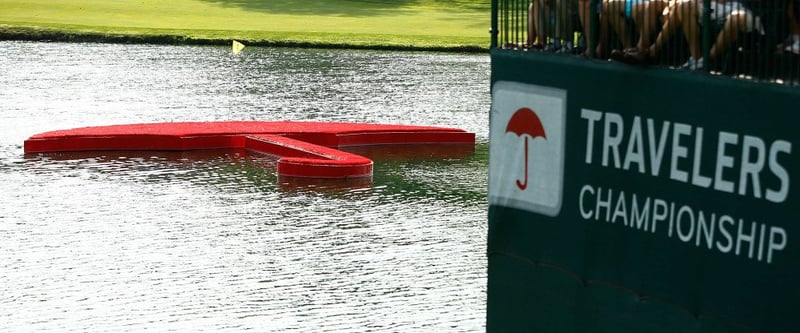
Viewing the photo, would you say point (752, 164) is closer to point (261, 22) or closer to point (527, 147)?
point (527, 147)

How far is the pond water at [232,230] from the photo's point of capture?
42.2 ft

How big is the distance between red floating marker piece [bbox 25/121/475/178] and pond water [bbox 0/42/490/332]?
0.30 meters

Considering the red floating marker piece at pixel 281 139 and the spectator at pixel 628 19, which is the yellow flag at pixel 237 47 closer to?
the red floating marker piece at pixel 281 139

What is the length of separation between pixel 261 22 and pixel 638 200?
36.9 m

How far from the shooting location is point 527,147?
33.8 feet

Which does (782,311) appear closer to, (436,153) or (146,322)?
(146,322)

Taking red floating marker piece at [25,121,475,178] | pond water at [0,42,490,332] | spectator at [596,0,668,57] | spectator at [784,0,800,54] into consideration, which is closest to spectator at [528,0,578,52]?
spectator at [596,0,668,57]

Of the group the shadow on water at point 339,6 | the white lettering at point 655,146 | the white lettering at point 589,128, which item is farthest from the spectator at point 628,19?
the shadow on water at point 339,6

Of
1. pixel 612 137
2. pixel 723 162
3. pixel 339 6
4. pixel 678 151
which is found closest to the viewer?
pixel 723 162

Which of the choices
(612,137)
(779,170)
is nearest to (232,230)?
(612,137)

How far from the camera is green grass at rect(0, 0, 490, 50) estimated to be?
40344mm

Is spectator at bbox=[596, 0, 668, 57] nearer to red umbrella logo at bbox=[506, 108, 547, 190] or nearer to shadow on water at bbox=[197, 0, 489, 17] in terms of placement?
red umbrella logo at bbox=[506, 108, 547, 190]

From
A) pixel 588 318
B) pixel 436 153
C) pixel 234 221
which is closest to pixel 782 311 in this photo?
pixel 588 318

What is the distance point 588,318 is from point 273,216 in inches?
310
